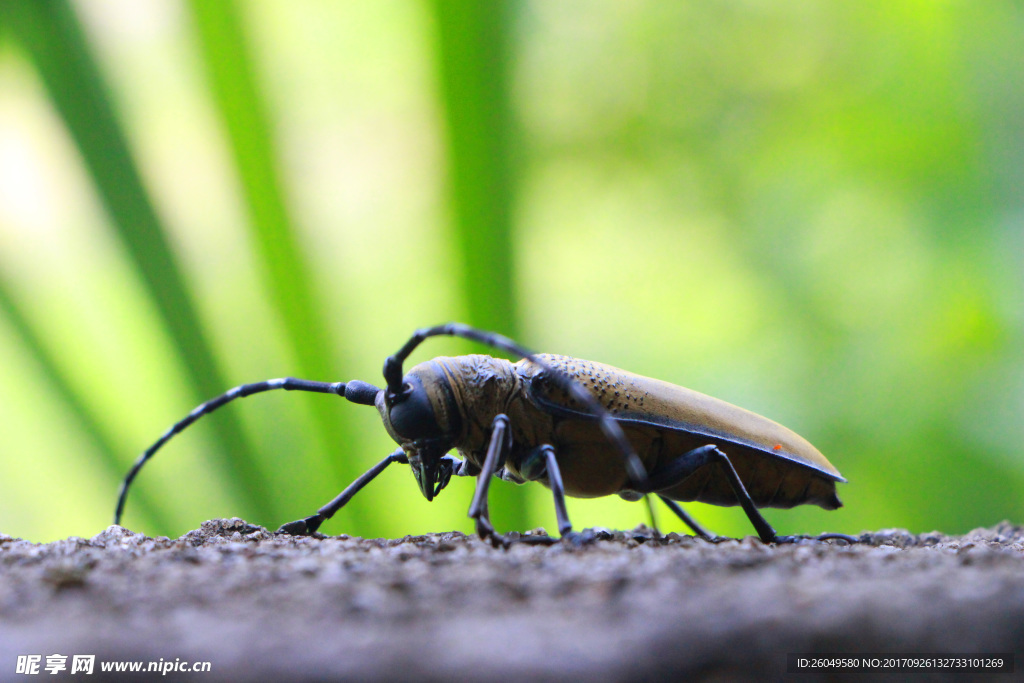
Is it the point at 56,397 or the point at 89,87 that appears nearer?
the point at 89,87

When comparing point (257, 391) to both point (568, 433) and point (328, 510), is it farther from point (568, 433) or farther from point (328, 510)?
point (568, 433)

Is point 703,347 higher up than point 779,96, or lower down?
lower down

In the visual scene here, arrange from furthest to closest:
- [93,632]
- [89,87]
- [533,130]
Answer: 1. [533,130]
2. [89,87]
3. [93,632]

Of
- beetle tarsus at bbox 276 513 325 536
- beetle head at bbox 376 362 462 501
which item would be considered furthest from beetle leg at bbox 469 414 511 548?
beetle tarsus at bbox 276 513 325 536

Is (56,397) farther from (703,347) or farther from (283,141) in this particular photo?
(703,347)

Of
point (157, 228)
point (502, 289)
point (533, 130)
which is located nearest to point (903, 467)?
point (502, 289)

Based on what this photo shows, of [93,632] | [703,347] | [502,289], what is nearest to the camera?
[93,632]

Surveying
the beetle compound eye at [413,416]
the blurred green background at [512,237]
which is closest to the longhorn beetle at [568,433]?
the beetle compound eye at [413,416]

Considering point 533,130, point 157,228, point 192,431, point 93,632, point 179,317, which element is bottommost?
point 93,632
